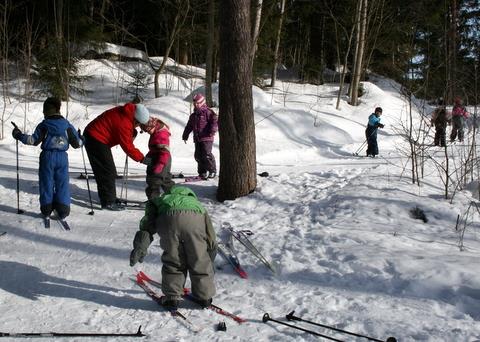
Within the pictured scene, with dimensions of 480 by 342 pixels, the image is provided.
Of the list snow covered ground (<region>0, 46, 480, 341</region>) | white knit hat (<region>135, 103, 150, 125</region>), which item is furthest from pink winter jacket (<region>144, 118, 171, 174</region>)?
snow covered ground (<region>0, 46, 480, 341</region>)

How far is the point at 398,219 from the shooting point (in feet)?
19.2

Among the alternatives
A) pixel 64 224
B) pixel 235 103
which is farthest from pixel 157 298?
pixel 235 103

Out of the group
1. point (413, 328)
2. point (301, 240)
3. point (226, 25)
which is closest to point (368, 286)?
point (413, 328)

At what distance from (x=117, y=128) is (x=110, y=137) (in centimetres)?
19

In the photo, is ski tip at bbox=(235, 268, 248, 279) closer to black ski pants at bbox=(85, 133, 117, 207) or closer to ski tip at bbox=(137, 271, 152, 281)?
ski tip at bbox=(137, 271, 152, 281)

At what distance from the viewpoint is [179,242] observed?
149 inches

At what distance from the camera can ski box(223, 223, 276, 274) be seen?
471cm

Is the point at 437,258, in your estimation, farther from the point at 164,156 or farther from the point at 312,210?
the point at 164,156

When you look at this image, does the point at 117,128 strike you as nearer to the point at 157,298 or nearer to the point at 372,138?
the point at 157,298

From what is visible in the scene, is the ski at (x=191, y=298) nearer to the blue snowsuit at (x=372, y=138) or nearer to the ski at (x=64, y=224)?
the ski at (x=64, y=224)

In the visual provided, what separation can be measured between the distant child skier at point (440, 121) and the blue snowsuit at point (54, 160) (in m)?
5.44

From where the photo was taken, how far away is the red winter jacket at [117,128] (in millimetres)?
6129

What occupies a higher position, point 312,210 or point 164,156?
point 164,156

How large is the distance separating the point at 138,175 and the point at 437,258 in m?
5.40
